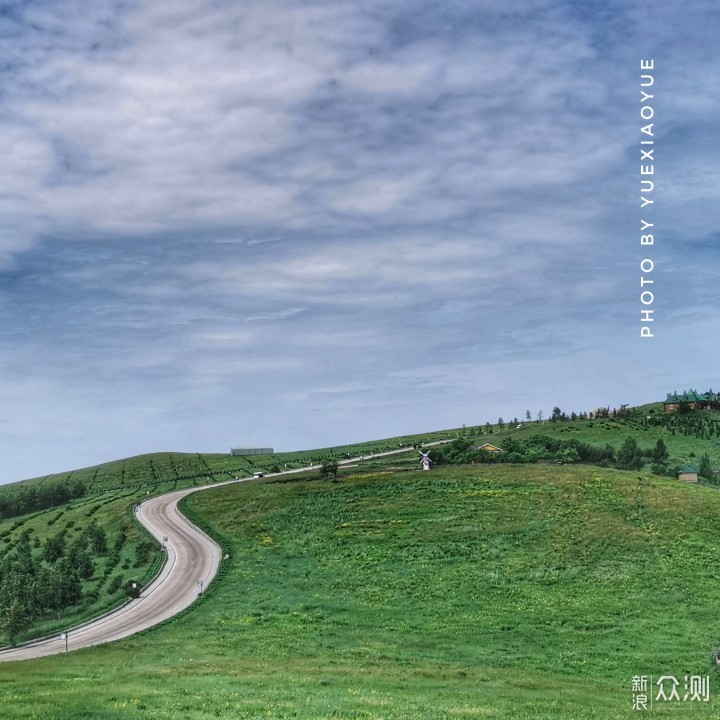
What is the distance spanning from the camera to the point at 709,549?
239ft

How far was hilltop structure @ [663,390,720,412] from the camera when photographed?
182 meters

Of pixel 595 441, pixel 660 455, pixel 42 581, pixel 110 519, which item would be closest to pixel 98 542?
pixel 110 519

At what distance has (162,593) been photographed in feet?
217

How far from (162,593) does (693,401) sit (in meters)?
157

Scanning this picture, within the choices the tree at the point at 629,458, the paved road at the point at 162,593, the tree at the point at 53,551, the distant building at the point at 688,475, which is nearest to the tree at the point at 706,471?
the distant building at the point at 688,475

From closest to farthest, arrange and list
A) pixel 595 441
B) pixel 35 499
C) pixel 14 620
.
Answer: pixel 14 620 < pixel 595 441 < pixel 35 499

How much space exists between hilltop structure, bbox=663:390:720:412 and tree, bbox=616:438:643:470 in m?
63.0

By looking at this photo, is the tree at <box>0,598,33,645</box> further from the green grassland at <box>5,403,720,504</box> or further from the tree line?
the green grassland at <box>5,403,720,504</box>

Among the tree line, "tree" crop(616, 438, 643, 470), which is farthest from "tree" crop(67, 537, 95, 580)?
"tree" crop(616, 438, 643, 470)

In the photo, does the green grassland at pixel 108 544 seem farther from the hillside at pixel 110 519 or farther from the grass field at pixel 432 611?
the grass field at pixel 432 611

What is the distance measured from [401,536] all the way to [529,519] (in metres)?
15.1

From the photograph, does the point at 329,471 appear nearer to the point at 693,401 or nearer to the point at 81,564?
the point at 81,564

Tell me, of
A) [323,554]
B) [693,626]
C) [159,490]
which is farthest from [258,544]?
[159,490]

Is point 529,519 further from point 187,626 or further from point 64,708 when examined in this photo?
point 64,708
